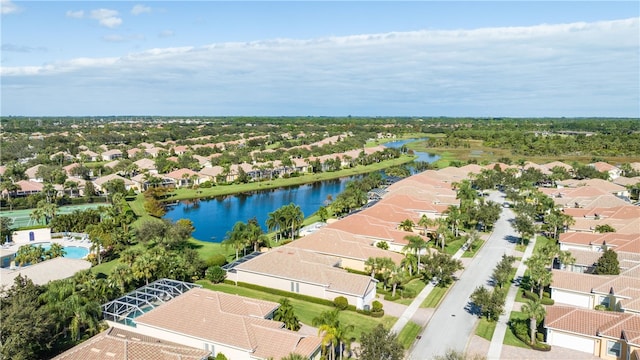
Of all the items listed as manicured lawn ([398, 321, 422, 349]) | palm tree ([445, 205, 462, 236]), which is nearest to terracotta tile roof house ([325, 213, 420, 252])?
palm tree ([445, 205, 462, 236])

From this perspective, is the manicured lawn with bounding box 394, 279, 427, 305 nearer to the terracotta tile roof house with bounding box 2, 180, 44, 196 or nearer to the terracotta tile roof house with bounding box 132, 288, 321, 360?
the terracotta tile roof house with bounding box 132, 288, 321, 360

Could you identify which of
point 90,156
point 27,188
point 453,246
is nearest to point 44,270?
point 453,246

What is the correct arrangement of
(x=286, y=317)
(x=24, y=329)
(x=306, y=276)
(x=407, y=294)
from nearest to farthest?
(x=24, y=329) < (x=286, y=317) < (x=407, y=294) < (x=306, y=276)

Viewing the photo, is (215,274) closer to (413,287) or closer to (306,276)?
(306,276)

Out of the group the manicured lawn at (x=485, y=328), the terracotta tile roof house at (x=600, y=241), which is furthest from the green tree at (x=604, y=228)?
the manicured lawn at (x=485, y=328)

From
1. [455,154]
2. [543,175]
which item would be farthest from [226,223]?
[455,154]

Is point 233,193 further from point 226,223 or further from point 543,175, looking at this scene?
point 543,175
